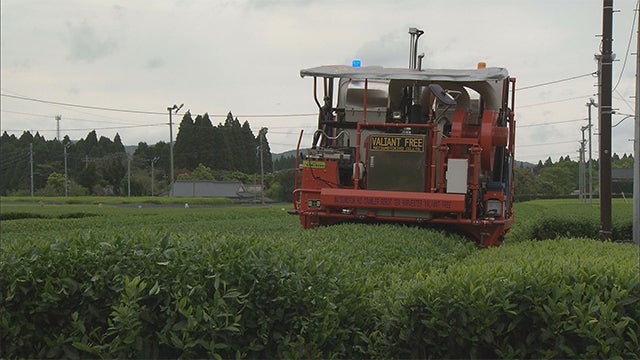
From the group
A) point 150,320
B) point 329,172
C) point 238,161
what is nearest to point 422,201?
point 329,172

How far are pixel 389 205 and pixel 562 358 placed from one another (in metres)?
5.77

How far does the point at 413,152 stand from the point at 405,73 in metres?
1.31

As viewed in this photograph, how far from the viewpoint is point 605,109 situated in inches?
711

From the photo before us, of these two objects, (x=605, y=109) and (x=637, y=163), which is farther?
(x=637, y=163)

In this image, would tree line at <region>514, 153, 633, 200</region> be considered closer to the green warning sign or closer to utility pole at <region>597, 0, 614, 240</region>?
utility pole at <region>597, 0, 614, 240</region>

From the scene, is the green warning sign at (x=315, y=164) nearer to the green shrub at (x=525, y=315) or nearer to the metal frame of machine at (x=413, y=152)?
the metal frame of machine at (x=413, y=152)

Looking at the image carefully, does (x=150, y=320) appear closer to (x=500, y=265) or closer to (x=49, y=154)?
(x=500, y=265)

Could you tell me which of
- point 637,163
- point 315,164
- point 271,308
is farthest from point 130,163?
point 271,308

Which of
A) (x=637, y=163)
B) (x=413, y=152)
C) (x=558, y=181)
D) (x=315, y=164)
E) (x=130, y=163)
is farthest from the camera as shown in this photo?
(x=558, y=181)

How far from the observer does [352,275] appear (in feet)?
16.9

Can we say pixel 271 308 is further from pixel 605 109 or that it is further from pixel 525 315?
pixel 605 109

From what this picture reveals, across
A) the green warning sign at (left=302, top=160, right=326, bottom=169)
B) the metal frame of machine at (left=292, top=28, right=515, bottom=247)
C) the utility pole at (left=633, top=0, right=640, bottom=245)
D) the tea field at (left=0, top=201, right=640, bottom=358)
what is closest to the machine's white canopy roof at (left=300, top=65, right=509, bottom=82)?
the metal frame of machine at (left=292, top=28, right=515, bottom=247)

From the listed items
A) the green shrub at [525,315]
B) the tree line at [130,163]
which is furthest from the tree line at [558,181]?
the green shrub at [525,315]

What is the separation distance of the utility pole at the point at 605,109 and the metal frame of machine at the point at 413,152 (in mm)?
8009
